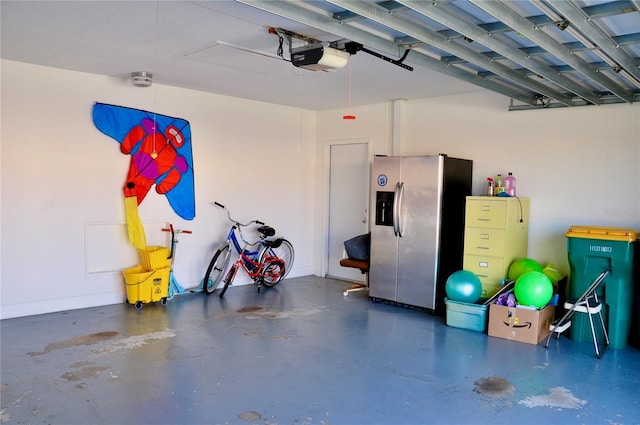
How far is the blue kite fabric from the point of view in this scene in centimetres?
580

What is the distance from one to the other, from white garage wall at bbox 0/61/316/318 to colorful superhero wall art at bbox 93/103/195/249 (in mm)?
89

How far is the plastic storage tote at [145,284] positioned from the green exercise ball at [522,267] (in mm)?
3860

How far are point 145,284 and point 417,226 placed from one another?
316 cm

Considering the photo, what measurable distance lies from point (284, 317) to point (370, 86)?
2.82 metres

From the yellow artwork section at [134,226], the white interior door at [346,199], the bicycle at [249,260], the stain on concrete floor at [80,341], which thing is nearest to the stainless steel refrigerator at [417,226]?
the white interior door at [346,199]

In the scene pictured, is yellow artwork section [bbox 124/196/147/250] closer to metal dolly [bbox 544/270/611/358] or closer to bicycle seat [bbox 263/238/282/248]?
bicycle seat [bbox 263/238/282/248]

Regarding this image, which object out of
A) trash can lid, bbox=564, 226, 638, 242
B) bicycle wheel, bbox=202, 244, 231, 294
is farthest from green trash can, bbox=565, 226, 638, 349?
bicycle wheel, bbox=202, 244, 231, 294

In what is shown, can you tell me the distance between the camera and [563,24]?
9.70 ft

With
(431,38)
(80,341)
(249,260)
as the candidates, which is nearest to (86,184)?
(80,341)

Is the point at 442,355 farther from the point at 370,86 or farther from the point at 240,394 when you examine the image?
→ the point at 370,86

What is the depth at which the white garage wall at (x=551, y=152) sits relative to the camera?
16.7 ft

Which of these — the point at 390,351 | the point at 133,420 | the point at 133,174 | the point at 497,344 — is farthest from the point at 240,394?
the point at 133,174

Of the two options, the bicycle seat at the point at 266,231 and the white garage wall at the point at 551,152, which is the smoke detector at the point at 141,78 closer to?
the bicycle seat at the point at 266,231

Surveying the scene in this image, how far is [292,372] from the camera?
3.85m
